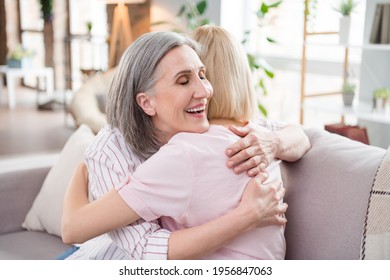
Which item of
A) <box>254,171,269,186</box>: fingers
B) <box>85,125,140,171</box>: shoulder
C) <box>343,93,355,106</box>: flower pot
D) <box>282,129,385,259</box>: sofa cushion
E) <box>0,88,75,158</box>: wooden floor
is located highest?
<box>85,125,140,171</box>: shoulder

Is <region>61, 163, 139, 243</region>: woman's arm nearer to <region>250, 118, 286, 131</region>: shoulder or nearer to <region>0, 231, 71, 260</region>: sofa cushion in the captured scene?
<region>250, 118, 286, 131</region>: shoulder

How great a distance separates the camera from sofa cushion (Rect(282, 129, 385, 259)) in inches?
47.8

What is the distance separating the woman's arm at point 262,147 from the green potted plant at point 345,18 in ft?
7.43

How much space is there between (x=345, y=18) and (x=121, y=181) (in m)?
2.67

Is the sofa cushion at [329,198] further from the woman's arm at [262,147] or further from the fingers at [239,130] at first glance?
the fingers at [239,130]

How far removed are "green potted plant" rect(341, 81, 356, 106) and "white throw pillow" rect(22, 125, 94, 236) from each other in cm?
207

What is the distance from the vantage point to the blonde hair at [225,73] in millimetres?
1179

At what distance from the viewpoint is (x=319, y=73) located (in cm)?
410

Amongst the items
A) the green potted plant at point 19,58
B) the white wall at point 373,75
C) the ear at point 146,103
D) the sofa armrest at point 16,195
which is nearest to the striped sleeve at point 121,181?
the ear at point 146,103

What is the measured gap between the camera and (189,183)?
104 centimetres

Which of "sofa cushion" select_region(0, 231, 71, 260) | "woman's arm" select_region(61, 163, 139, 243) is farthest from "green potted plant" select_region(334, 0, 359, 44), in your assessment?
"woman's arm" select_region(61, 163, 139, 243)

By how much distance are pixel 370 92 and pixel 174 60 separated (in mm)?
2876
